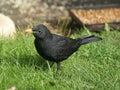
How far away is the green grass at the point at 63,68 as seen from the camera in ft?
16.3

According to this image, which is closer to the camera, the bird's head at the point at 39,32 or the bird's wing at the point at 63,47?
the bird's head at the point at 39,32

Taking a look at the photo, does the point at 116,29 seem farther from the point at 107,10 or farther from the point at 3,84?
the point at 3,84

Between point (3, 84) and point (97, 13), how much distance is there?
185 inches

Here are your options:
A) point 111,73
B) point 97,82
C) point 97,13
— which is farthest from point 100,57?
point 97,13

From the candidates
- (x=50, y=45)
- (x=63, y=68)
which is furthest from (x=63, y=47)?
(x=63, y=68)

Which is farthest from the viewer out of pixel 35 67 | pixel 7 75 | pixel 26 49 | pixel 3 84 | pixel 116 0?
pixel 116 0

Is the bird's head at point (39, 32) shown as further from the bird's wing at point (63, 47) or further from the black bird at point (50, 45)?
the bird's wing at point (63, 47)

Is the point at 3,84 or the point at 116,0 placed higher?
the point at 116,0

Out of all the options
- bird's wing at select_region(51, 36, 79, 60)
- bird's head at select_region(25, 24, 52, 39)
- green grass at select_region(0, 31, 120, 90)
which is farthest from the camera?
bird's wing at select_region(51, 36, 79, 60)

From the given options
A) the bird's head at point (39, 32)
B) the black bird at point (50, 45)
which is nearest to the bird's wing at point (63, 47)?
the black bird at point (50, 45)

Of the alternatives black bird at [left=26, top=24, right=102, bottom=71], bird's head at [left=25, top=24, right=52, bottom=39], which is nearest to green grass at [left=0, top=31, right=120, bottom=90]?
black bird at [left=26, top=24, right=102, bottom=71]

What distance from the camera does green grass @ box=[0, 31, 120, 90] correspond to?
498cm

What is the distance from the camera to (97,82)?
504 cm

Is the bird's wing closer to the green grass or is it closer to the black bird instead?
the black bird
